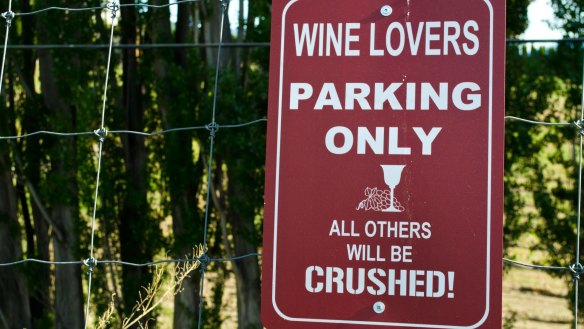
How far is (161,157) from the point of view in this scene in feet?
31.6

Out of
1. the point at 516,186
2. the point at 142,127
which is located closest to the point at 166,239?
the point at 142,127

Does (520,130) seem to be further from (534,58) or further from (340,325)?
(340,325)

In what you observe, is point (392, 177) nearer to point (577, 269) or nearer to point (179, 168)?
point (577, 269)

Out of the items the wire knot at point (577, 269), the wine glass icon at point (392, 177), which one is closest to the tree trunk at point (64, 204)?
the wire knot at point (577, 269)

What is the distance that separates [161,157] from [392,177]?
7.45 metres

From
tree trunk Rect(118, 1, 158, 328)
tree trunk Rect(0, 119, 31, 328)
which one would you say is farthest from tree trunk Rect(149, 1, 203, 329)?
tree trunk Rect(0, 119, 31, 328)

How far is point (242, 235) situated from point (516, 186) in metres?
2.41

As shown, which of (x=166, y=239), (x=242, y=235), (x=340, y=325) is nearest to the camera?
(x=340, y=325)

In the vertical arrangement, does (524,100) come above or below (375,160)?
above

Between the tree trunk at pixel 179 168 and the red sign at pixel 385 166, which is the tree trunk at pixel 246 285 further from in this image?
the red sign at pixel 385 166

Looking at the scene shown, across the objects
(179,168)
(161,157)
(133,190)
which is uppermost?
(161,157)

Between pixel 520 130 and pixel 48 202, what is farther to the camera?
pixel 48 202

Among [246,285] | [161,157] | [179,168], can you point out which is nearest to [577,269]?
[179,168]

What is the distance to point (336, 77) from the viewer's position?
2.37 metres
